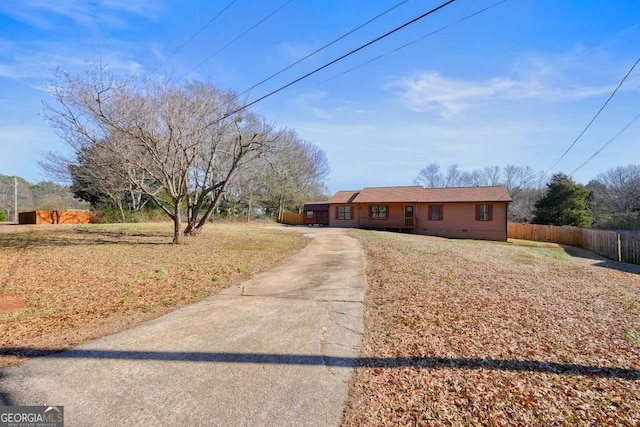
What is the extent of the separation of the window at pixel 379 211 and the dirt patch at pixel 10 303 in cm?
2375

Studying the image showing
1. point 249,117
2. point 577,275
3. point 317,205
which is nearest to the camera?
point 577,275

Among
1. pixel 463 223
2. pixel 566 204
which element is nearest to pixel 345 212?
pixel 463 223

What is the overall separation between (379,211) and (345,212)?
119 inches

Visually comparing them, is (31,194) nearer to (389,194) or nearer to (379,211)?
(379,211)

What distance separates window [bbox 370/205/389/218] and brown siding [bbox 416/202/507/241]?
8.84ft

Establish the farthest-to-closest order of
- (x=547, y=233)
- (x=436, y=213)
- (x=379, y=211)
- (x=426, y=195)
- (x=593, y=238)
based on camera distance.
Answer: (x=379, y=211), (x=426, y=195), (x=436, y=213), (x=547, y=233), (x=593, y=238)

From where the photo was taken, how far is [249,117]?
1574 centimetres

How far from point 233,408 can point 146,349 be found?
1.67m

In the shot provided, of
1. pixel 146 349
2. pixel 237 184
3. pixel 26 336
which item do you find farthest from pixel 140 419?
pixel 237 184

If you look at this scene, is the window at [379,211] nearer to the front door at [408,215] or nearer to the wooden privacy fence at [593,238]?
the front door at [408,215]

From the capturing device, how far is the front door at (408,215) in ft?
85.3

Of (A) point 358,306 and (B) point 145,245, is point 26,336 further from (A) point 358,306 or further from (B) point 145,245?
(B) point 145,245

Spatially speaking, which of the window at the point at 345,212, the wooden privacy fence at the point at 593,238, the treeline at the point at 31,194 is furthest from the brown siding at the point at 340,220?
the treeline at the point at 31,194

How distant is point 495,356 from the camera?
372 cm
